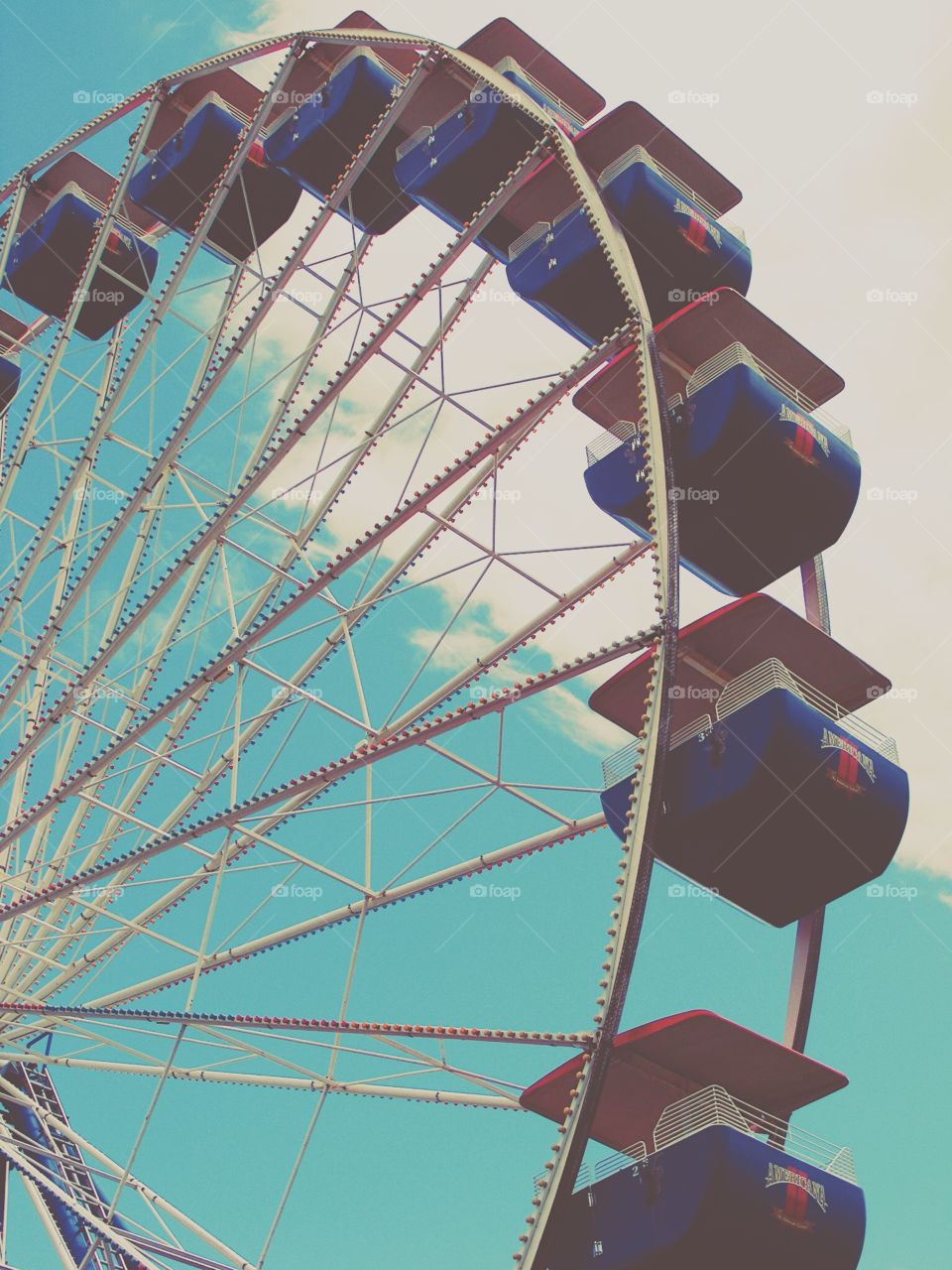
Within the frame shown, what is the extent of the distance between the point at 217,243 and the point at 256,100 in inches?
69.5

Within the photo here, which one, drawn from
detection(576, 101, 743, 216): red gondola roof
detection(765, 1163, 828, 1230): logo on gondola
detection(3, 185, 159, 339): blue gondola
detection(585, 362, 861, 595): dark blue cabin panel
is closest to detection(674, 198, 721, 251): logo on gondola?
detection(576, 101, 743, 216): red gondola roof

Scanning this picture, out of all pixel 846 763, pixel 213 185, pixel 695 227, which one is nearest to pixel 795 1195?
pixel 846 763

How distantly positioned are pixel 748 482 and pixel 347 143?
22.7 feet

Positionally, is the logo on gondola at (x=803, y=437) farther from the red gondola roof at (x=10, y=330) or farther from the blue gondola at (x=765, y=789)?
the red gondola roof at (x=10, y=330)

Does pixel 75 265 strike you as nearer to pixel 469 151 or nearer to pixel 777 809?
pixel 469 151

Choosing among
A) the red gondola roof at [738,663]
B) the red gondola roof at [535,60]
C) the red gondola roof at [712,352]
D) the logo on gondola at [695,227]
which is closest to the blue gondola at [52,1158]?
the red gondola roof at [738,663]

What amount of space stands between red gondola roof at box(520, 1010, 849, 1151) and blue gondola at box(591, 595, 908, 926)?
1.27m

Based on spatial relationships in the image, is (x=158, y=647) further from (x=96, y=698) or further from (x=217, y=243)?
(x=217, y=243)

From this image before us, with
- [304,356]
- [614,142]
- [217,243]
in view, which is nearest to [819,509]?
[614,142]

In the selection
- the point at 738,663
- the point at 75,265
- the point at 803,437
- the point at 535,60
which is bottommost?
the point at 738,663

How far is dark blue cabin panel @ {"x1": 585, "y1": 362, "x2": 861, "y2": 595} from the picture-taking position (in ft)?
42.7

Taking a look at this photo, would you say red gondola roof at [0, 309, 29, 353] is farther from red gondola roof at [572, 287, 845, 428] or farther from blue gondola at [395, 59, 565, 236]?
red gondola roof at [572, 287, 845, 428]

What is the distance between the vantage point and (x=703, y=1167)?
31.3 feet

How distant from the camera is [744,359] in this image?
1340 cm
